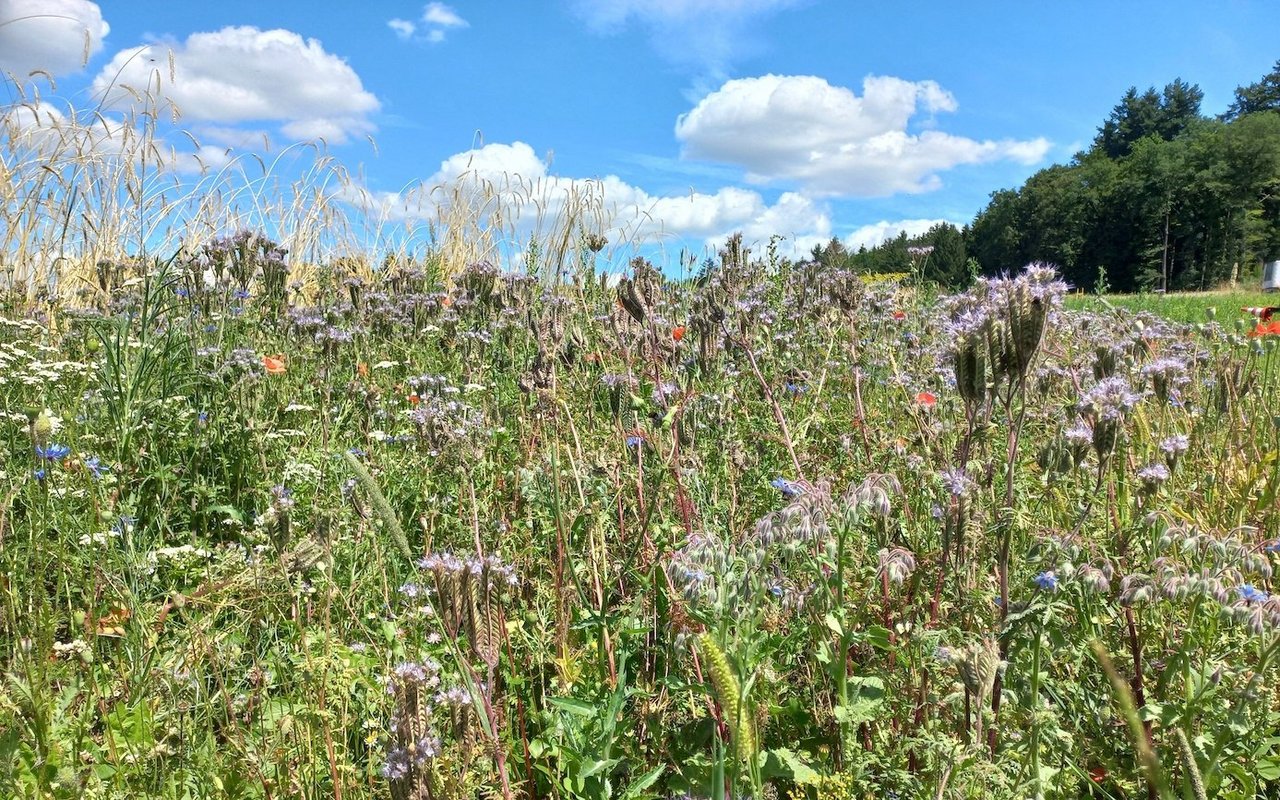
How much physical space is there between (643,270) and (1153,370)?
208 centimetres

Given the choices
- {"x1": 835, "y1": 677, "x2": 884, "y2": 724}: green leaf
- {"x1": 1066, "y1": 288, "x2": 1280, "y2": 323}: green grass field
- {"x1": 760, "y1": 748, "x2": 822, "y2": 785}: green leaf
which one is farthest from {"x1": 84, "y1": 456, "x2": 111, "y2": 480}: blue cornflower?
{"x1": 1066, "y1": 288, "x2": 1280, "y2": 323}: green grass field

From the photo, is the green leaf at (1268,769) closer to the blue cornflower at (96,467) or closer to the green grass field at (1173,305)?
the blue cornflower at (96,467)

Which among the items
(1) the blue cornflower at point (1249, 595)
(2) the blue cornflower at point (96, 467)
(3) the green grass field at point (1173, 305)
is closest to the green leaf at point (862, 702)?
(1) the blue cornflower at point (1249, 595)

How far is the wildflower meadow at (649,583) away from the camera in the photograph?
75.2 inches

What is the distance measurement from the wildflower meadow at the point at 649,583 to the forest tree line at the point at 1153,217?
5899 cm

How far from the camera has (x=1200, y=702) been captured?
6.62ft

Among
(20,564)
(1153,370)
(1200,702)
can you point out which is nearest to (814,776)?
(1200,702)

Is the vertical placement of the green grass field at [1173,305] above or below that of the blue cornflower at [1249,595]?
above

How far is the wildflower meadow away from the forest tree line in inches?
2322

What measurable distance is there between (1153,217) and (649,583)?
90.3m

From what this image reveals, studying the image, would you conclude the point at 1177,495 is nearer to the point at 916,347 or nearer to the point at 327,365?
the point at 916,347

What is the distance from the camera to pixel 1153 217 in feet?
253

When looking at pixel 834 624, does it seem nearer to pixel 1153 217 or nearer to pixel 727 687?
pixel 727 687

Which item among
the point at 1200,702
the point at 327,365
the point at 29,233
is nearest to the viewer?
the point at 1200,702
